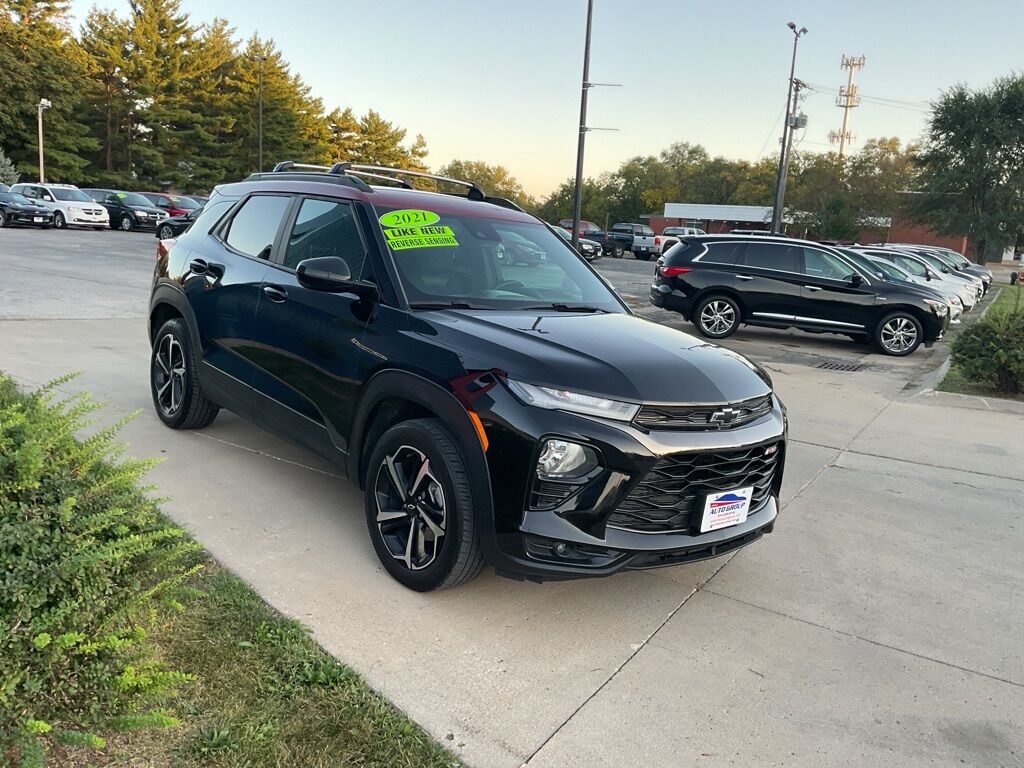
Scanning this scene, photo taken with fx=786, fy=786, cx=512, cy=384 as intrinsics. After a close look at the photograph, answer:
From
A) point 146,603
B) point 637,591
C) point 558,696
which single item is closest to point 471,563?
point 558,696

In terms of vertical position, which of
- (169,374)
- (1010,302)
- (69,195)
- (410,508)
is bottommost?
(410,508)

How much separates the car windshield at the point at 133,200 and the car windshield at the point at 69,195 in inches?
56.0

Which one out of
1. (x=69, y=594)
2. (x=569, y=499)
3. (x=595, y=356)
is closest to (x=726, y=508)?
(x=569, y=499)

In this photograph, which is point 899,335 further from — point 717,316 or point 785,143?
point 785,143

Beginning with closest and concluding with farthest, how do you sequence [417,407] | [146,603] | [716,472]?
[146,603] → [716,472] → [417,407]

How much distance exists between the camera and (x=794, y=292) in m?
12.9

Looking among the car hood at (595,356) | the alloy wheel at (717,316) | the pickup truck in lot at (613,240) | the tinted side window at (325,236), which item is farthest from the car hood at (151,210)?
the car hood at (595,356)

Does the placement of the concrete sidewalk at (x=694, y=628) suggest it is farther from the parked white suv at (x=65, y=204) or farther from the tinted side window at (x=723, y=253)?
the parked white suv at (x=65, y=204)

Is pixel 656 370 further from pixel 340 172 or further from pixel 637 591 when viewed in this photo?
pixel 340 172

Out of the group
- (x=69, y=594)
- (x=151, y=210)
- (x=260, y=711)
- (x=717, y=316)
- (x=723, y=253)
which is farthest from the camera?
(x=151, y=210)

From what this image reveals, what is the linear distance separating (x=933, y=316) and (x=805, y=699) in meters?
11.3

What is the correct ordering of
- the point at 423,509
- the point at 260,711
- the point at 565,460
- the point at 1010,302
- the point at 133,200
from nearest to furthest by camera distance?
1. the point at 260,711
2. the point at 565,460
3. the point at 423,509
4. the point at 1010,302
5. the point at 133,200

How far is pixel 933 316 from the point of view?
40.9 feet

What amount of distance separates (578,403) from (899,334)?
11.3 m
